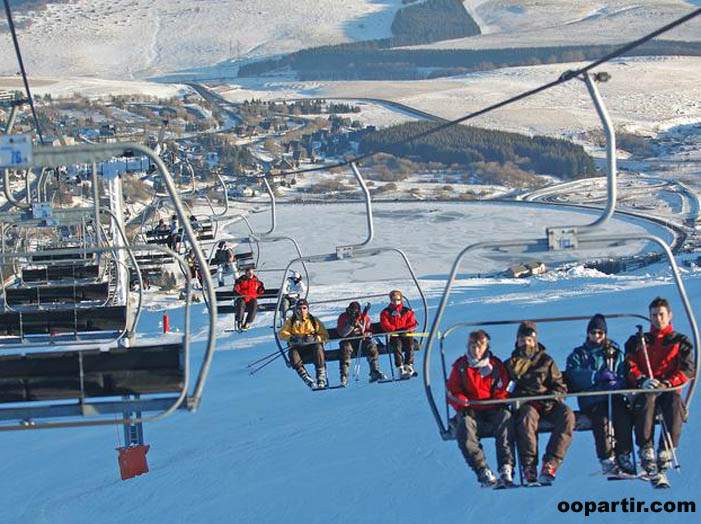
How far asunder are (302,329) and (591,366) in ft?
11.3

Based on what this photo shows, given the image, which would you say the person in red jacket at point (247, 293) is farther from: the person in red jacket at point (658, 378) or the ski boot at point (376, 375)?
the person in red jacket at point (658, 378)

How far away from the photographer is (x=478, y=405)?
596cm

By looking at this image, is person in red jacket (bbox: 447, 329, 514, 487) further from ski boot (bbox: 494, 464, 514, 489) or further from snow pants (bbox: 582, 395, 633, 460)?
snow pants (bbox: 582, 395, 633, 460)

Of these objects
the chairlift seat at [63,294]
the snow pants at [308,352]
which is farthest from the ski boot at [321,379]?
the chairlift seat at [63,294]

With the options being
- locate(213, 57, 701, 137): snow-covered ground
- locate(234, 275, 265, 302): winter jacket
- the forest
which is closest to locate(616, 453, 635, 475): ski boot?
locate(234, 275, 265, 302): winter jacket

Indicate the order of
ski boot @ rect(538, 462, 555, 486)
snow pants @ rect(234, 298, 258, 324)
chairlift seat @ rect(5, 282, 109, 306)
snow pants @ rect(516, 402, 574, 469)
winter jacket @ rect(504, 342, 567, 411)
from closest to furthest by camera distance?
1. ski boot @ rect(538, 462, 555, 486)
2. snow pants @ rect(516, 402, 574, 469)
3. winter jacket @ rect(504, 342, 567, 411)
4. chairlift seat @ rect(5, 282, 109, 306)
5. snow pants @ rect(234, 298, 258, 324)

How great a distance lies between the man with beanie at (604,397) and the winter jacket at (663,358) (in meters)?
0.07

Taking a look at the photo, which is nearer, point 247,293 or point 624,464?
point 624,464

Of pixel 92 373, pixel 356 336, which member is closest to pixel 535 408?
pixel 92 373

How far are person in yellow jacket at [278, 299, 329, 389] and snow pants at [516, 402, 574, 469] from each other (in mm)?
3227

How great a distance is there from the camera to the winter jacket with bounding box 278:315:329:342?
9008 mm

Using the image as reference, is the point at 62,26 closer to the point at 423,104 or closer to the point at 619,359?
the point at 423,104

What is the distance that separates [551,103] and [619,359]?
80123 millimetres

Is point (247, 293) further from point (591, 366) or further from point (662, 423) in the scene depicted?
point (662, 423)
